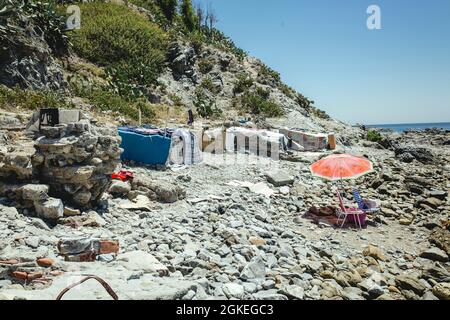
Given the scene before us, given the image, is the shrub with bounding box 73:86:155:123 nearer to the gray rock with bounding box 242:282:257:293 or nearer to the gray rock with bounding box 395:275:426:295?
the gray rock with bounding box 242:282:257:293

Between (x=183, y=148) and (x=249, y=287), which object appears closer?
(x=249, y=287)

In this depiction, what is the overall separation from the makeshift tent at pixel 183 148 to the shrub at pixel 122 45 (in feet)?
41.6

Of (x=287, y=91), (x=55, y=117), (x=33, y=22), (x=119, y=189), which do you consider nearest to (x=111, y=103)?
(x=33, y=22)

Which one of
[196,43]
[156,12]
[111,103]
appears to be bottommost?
[111,103]

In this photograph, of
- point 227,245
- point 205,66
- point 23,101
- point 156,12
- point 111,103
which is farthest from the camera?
point 156,12

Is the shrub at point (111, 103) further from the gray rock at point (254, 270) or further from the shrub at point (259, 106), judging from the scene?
the gray rock at point (254, 270)

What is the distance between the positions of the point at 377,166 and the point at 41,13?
22151mm

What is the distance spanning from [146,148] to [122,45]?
21249mm

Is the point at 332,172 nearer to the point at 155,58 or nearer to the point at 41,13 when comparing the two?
the point at 41,13

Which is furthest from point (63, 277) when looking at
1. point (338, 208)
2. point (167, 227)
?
point (338, 208)

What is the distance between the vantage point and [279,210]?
1005 cm

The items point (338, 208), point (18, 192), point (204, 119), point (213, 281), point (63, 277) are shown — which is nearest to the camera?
point (63, 277)

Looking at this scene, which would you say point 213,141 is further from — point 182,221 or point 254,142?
point 182,221

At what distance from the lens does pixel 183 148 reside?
12906 mm
